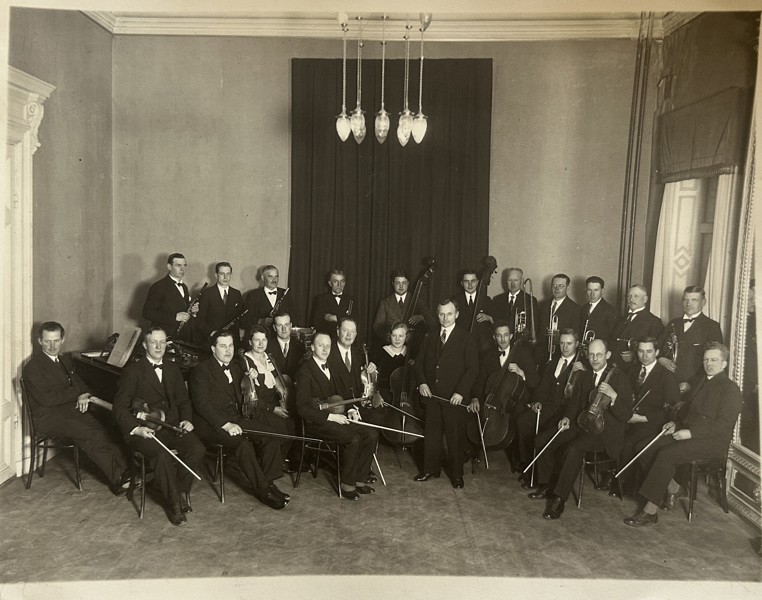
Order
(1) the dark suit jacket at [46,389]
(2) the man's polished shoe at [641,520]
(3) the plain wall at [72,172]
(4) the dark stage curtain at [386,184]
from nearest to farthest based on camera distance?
(2) the man's polished shoe at [641,520], (1) the dark suit jacket at [46,389], (3) the plain wall at [72,172], (4) the dark stage curtain at [386,184]

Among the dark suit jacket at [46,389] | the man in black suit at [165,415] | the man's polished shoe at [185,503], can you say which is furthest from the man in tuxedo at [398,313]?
the dark suit jacket at [46,389]

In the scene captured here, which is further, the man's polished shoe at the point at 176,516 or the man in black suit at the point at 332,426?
the man in black suit at the point at 332,426

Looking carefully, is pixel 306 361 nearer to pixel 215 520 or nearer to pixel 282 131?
pixel 215 520

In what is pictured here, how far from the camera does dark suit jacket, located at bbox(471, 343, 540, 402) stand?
5.71 meters

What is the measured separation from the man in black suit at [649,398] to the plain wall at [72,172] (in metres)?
5.10

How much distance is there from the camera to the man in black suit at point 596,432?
4.84 metres

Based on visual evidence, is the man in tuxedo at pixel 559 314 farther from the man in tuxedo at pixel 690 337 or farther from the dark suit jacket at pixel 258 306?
the dark suit jacket at pixel 258 306

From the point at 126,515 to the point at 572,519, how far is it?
3.25 m

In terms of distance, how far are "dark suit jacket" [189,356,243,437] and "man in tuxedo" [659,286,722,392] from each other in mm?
3411

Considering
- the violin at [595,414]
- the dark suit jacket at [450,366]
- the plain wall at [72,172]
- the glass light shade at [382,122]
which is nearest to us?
the violin at [595,414]

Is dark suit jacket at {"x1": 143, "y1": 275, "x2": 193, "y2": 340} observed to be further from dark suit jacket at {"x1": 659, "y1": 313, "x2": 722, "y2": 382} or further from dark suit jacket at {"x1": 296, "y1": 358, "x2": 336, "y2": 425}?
dark suit jacket at {"x1": 659, "y1": 313, "x2": 722, "y2": 382}

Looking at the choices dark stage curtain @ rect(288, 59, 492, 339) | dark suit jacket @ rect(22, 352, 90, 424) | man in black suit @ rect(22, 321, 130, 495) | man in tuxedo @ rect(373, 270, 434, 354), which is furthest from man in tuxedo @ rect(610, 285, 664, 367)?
dark suit jacket @ rect(22, 352, 90, 424)

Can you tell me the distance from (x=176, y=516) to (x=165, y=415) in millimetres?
780

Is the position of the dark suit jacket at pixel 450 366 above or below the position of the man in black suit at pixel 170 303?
below
